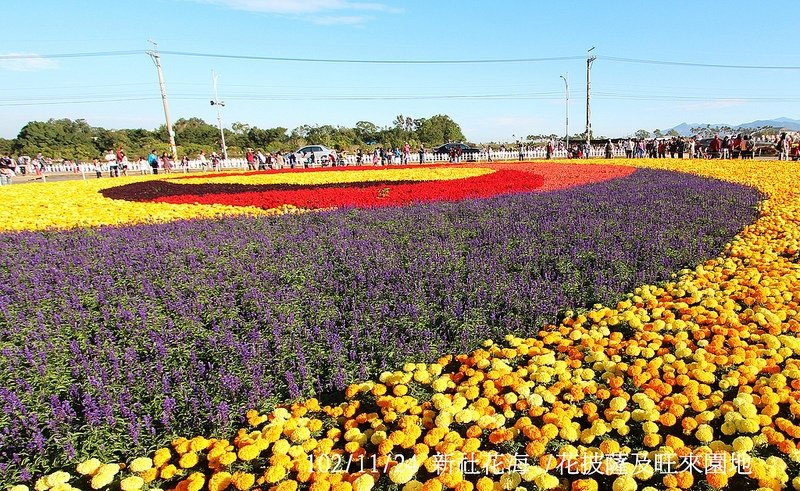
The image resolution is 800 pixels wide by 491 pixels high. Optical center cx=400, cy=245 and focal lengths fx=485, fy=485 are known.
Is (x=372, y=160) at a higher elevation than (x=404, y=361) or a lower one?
higher

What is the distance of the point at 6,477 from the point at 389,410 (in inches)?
83.5

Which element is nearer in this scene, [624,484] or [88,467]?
[624,484]

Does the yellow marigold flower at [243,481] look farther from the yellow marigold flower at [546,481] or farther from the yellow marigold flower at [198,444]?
the yellow marigold flower at [546,481]

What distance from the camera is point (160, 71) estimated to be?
35.4 m

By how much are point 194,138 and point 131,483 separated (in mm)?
74765

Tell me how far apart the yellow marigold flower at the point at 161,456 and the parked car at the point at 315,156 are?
3505 cm

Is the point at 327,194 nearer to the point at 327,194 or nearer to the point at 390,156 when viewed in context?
the point at 327,194

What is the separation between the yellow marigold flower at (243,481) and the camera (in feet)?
8.04

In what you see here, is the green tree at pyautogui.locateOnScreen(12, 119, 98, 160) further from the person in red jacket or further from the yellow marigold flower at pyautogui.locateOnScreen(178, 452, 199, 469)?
the yellow marigold flower at pyautogui.locateOnScreen(178, 452, 199, 469)

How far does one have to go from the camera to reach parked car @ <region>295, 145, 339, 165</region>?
1489 inches

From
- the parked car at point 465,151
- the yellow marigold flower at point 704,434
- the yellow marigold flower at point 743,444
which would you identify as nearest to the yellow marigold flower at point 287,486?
the yellow marigold flower at point 704,434

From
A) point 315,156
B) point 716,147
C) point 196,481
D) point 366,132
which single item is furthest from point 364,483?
point 366,132

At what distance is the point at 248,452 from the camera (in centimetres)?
263

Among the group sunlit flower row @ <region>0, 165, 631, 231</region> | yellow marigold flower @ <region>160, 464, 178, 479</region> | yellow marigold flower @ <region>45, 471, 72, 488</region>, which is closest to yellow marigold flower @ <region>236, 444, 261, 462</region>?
yellow marigold flower @ <region>160, 464, 178, 479</region>
